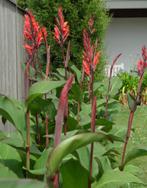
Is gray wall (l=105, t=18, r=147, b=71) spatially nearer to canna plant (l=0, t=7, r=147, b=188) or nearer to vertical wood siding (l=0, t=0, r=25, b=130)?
vertical wood siding (l=0, t=0, r=25, b=130)

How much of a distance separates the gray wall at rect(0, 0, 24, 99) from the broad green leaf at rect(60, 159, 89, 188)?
13.1 ft

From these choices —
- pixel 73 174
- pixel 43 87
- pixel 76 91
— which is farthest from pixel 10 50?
pixel 73 174

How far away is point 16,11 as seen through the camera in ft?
24.8

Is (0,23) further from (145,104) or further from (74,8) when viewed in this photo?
(145,104)

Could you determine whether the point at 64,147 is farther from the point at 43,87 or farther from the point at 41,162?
the point at 41,162

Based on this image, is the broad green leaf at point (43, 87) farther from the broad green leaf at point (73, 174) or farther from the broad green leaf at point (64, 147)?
the broad green leaf at point (64, 147)

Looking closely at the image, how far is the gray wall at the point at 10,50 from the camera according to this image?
6352 millimetres

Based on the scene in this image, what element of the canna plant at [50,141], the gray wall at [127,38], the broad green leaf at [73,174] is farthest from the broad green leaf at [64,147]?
the gray wall at [127,38]

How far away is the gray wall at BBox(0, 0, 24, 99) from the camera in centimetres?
635

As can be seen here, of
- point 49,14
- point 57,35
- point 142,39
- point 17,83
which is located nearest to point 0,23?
point 17,83

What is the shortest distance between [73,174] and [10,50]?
16.6 ft

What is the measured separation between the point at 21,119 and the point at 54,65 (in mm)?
5682

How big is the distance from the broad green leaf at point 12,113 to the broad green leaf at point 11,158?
0.30 ft

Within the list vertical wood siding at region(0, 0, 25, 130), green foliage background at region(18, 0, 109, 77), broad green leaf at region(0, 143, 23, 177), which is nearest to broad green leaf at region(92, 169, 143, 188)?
broad green leaf at region(0, 143, 23, 177)
